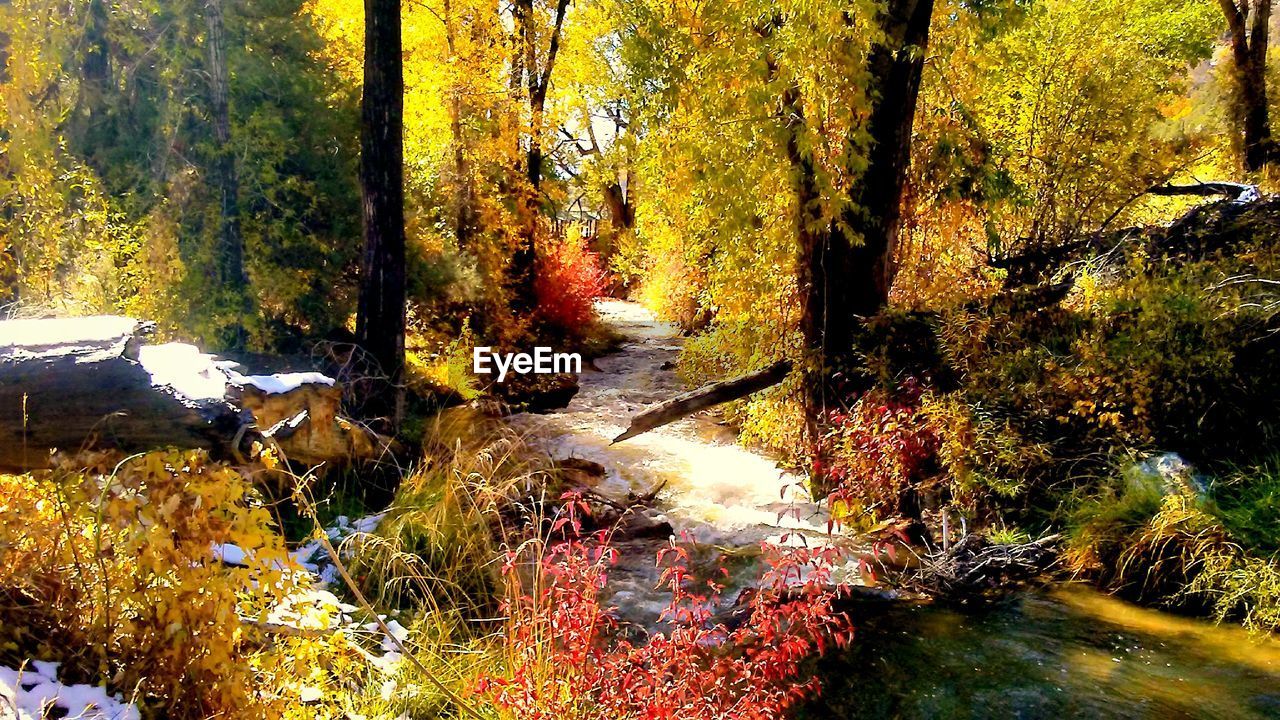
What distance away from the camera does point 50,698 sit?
102 inches

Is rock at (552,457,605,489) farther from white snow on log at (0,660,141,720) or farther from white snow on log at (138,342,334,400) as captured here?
white snow on log at (0,660,141,720)

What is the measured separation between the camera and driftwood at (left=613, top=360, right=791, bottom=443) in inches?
282

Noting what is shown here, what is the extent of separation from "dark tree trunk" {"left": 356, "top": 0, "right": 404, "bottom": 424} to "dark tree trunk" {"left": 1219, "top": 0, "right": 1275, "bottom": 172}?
13.4 meters

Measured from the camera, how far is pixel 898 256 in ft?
26.7

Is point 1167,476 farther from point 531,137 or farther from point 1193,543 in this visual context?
point 531,137

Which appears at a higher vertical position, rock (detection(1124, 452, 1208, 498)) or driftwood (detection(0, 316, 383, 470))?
driftwood (detection(0, 316, 383, 470))

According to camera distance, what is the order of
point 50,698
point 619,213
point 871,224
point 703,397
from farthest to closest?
point 619,213 < point 703,397 < point 871,224 < point 50,698

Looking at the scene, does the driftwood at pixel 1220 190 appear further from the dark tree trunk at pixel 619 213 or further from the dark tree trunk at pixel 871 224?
the dark tree trunk at pixel 619 213

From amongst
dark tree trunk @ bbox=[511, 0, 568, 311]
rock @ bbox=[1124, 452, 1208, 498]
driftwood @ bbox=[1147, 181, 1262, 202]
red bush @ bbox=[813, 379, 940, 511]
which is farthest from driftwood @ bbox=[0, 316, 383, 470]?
dark tree trunk @ bbox=[511, 0, 568, 311]

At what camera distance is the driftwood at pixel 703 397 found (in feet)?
23.5

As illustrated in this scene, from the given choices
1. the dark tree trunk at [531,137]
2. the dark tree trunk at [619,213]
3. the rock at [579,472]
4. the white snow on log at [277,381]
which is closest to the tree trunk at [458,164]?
the dark tree trunk at [531,137]

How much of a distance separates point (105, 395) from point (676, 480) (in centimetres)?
553

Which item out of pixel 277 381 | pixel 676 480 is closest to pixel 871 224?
pixel 676 480

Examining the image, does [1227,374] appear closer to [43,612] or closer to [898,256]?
[898,256]
